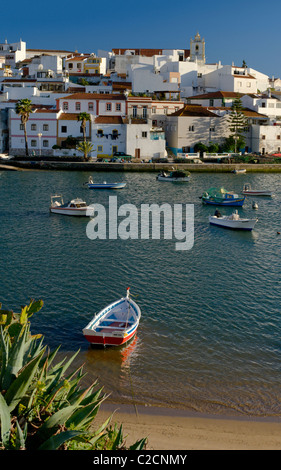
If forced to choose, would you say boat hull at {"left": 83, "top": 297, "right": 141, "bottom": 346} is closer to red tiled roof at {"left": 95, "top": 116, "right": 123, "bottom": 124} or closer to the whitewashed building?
red tiled roof at {"left": 95, "top": 116, "right": 123, "bottom": 124}

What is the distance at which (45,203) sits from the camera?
45750mm

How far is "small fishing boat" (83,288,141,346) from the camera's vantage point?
17.3 metres

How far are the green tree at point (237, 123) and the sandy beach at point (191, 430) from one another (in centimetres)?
7066

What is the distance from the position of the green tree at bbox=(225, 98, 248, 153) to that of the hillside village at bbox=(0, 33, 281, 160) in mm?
1293

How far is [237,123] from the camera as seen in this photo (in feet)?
267

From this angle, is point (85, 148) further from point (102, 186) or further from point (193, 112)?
A: point (102, 186)

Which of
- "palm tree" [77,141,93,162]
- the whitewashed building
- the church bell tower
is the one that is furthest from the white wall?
the church bell tower

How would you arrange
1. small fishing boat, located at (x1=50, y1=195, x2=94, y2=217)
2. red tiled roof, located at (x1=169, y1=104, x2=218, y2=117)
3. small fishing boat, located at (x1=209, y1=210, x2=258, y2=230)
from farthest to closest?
red tiled roof, located at (x1=169, y1=104, x2=218, y2=117) < small fishing boat, located at (x1=50, y1=195, x2=94, y2=217) < small fishing boat, located at (x1=209, y1=210, x2=258, y2=230)

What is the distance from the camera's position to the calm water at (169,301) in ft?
50.3

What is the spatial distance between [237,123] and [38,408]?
77806mm

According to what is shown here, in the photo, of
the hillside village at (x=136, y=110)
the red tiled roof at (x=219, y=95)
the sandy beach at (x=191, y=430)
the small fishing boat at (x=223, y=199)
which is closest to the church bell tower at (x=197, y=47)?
the hillside village at (x=136, y=110)

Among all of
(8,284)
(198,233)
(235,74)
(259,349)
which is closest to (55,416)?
(259,349)

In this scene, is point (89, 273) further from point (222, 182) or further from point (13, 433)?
point (222, 182)
